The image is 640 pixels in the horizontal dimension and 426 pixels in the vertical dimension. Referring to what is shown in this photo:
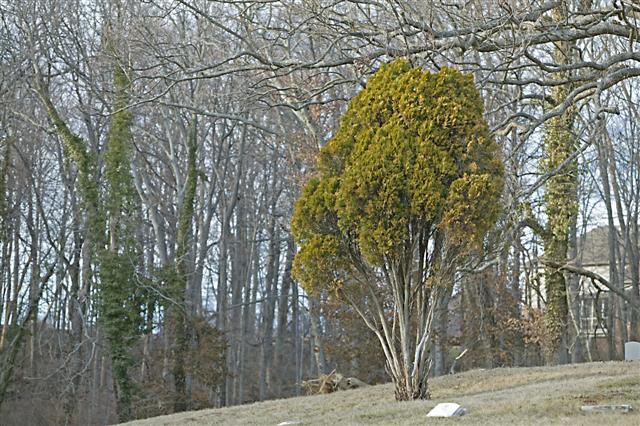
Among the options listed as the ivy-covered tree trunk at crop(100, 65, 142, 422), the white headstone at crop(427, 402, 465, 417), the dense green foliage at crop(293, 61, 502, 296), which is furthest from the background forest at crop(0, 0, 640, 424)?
the white headstone at crop(427, 402, 465, 417)

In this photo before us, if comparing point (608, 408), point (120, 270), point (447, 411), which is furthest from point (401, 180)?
point (120, 270)

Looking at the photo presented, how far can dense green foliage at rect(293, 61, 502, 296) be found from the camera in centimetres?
1028

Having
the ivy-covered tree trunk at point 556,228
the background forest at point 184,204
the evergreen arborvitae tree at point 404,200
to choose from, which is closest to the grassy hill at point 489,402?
the evergreen arborvitae tree at point 404,200

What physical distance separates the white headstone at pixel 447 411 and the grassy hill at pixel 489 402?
13 cm

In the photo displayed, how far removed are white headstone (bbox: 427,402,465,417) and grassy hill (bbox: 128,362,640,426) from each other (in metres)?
0.13

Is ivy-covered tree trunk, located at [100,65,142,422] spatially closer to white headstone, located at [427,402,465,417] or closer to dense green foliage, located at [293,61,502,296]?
dense green foliage, located at [293,61,502,296]

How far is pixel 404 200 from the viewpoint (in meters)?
10.5

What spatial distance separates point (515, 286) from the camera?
76.5 ft

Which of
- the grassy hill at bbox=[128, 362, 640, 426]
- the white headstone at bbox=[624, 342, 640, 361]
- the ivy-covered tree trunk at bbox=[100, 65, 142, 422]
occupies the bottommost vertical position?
the grassy hill at bbox=[128, 362, 640, 426]

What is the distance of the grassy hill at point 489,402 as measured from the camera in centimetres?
820

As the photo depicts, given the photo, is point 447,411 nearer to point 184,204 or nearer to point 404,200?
point 404,200

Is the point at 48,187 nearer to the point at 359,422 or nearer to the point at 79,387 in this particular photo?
the point at 79,387

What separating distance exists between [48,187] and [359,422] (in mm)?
21790

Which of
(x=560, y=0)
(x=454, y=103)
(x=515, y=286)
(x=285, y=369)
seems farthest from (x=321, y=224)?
(x=285, y=369)
